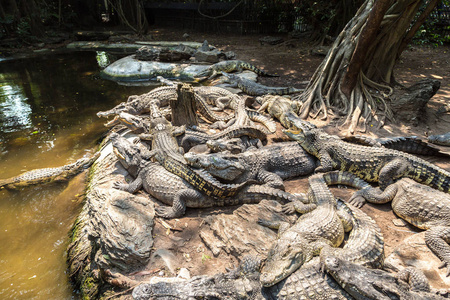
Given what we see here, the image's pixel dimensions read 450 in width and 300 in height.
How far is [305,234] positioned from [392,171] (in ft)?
6.21

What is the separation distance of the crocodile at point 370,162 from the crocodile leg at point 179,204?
2112 millimetres

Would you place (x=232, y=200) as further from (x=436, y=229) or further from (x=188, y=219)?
(x=436, y=229)

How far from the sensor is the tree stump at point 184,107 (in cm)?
560

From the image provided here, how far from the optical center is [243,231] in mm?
3293

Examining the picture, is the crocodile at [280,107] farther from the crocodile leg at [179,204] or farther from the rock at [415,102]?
the crocodile leg at [179,204]

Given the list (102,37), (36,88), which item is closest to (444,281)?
(36,88)

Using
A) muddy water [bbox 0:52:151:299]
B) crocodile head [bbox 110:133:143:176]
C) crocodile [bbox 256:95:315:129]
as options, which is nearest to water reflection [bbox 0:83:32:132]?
muddy water [bbox 0:52:151:299]

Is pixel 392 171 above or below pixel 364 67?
below

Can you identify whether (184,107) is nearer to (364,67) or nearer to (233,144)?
(233,144)

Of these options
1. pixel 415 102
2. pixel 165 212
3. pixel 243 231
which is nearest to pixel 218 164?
pixel 165 212

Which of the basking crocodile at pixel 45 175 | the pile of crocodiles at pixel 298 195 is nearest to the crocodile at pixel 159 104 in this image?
the pile of crocodiles at pixel 298 195

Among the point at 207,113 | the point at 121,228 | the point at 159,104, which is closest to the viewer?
the point at 121,228

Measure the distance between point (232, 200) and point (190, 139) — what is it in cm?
190

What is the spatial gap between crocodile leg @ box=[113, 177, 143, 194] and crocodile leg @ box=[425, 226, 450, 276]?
390 centimetres
